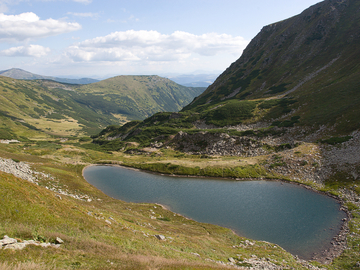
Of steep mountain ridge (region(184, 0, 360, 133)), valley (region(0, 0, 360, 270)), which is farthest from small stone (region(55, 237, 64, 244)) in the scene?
steep mountain ridge (region(184, 0, 360, 133))

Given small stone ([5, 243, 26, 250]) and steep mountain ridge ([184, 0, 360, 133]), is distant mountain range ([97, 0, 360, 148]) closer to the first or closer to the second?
steep mountain ridge ([184, 0, 360, 133])

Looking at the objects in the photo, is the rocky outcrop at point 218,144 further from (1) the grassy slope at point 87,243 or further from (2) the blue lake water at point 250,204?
(1) the grassy slope at point 87,243

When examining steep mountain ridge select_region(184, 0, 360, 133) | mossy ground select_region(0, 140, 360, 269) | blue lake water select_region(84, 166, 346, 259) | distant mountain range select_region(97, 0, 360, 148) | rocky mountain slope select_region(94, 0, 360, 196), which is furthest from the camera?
steep mountain ridge select_region(184, 0, 360, 133)

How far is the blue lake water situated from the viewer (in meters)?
42.8

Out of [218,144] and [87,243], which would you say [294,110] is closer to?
[218,144]

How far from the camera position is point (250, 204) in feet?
182

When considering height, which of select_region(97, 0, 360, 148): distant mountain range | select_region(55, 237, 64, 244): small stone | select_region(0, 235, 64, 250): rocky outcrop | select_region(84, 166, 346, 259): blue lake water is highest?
select_region(97, 0, 360, 148): distant mountain range

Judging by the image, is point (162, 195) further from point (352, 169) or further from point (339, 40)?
point (339, 40)

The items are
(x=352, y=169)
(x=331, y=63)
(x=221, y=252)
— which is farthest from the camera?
(x=331, y=63)

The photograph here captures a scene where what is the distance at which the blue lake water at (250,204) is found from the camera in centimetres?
4281

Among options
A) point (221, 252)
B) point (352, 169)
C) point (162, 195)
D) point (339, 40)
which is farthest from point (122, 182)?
point (339, 40)

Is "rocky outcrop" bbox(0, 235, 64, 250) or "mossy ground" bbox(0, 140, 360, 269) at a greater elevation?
"rocky outcrop" bbox(0, 235, 64, 250)

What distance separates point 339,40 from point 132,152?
160 m

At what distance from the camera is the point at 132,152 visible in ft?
385
